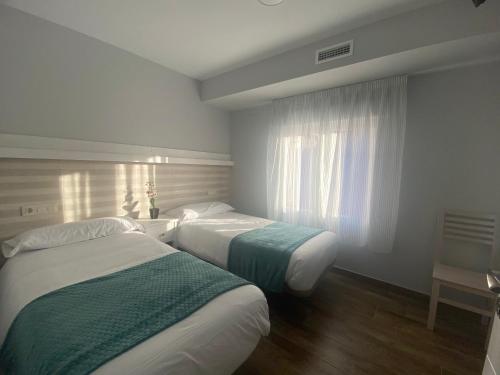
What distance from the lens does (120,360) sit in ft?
2.80

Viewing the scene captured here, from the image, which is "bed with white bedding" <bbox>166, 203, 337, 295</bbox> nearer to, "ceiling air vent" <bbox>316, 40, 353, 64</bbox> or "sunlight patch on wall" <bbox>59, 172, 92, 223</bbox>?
"sunlight patch on wall" <bbox>59, 172, 92, 223</bbox>

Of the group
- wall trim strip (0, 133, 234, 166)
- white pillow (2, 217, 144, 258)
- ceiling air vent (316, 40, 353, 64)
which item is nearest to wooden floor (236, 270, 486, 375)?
white pillow (2, 217, 144, 258)

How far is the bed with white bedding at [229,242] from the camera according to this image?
6.27ft

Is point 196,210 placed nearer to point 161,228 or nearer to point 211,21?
point 161,228

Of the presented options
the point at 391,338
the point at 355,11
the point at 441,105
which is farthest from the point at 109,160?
the point at 441,105

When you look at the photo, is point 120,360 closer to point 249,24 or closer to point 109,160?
point 109,160

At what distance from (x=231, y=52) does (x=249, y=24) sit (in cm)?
56

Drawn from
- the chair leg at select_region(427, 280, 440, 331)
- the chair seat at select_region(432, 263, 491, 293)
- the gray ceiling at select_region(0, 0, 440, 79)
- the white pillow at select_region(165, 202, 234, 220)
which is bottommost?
the chair leg at select_region(427, 280, 440, 331)

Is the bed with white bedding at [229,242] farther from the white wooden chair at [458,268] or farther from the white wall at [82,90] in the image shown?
the white wall at [82,90]

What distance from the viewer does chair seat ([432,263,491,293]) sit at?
172cm

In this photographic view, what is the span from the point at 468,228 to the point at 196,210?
3061 millimetres

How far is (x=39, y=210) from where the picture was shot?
6.64 ft

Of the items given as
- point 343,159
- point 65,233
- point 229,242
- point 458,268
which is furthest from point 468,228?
point 65,233

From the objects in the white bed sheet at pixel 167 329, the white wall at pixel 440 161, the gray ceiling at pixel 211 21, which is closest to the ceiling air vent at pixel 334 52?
the gray ceiling at pixel 211 21
